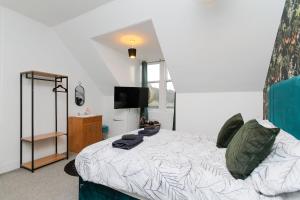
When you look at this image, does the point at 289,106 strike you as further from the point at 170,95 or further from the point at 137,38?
the point at 170,95

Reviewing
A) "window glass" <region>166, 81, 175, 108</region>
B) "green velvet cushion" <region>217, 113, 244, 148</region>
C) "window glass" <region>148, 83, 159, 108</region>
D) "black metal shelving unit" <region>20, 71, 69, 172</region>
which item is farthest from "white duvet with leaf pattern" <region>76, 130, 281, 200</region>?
"window glass" <region>148, 83, 159, 108</region>

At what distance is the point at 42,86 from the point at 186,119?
2934 mm

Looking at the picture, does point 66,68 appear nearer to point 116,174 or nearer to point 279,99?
point 116,174

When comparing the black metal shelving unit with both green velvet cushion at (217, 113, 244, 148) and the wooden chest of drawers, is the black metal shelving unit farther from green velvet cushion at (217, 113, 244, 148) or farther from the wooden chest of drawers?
green velvet cushion at (217, 113, 244, 148)

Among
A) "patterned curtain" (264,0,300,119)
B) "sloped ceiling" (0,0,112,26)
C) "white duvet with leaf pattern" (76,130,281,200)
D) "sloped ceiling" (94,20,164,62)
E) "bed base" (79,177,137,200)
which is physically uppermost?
"sloped ceiling" (0,0,112,26)

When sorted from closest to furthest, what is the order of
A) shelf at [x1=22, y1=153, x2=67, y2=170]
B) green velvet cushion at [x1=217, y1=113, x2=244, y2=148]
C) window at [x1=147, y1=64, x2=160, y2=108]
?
green velvet cushion at [x1=217, y1=113, x2=244, y2=148] → shelf at [x1=22, y1=153, x2=67, y2=170] → window at [x1=147, y1=64, x2=160, y2=108]

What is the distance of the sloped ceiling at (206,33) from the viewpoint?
7.61 ft

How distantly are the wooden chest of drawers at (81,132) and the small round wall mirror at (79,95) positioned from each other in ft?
1.47

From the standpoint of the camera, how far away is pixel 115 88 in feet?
14.3

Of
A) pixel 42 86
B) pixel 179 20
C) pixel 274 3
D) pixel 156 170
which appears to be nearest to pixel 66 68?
pixel 42 86

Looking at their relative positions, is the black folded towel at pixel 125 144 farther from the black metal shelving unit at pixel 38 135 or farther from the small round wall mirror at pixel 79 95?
the small round wall mirror at pixel 79 95

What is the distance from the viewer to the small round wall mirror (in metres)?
4.15

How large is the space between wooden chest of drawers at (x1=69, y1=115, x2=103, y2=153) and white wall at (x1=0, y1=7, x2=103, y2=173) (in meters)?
0.21

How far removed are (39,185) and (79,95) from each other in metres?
2.23
